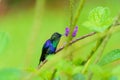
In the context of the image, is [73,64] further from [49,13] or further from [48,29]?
[49,13]

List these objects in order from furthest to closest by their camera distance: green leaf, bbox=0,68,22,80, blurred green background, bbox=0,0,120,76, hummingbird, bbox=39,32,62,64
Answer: blurred green background, bbox=0,0,120,76
hummingbird, bbox=39,32,62,64
green leaf, bbox=0,68,22,80

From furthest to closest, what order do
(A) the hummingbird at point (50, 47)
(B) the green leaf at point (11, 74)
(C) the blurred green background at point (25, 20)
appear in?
1. (C) the blurred green background at point (25, 20)
2. (A) the hummingbird at point (50, 47)
3. (B) the green leaf at point (11, 74)

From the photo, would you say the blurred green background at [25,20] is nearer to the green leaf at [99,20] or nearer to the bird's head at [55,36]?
the bird's head at [55,36]

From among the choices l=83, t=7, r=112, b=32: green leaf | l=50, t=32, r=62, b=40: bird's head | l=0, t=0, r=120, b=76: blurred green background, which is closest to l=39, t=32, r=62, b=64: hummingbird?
l=50, t=32, r=62, b=40: bird's head

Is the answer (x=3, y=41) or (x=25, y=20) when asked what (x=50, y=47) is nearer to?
(x=3, y=41)

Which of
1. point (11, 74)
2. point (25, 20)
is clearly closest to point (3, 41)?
point (11, 74)

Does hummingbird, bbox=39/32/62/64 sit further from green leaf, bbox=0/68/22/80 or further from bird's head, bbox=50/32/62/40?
green leaf, bbox=0/68/22/80

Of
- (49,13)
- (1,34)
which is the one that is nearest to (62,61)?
(1,34)

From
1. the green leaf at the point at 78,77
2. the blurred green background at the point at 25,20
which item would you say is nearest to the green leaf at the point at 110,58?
the green leaf at the point at 78,77
